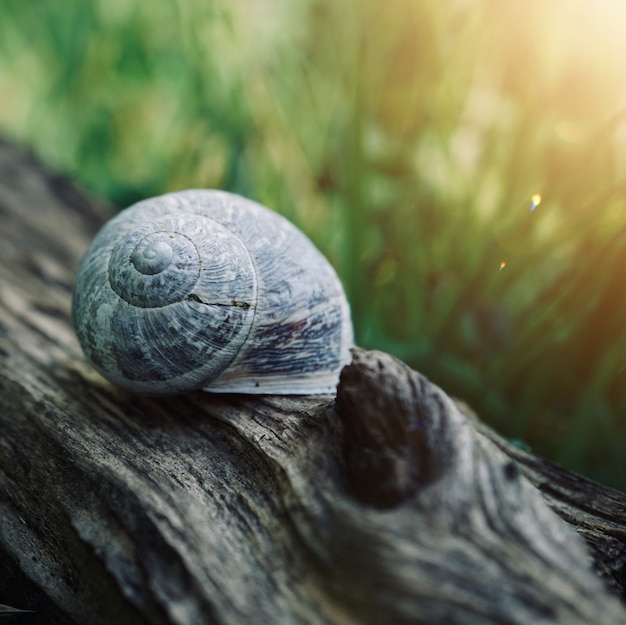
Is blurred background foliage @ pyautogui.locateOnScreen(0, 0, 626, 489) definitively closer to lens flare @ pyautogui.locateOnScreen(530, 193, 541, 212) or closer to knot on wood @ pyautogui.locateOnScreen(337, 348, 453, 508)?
lens flare @ pyautogui.locateOnScreen(530, 193, 541, 212)

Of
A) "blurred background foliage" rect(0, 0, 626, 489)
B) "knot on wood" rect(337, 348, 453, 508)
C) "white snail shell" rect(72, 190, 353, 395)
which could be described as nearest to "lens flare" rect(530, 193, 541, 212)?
"blurred background foliage" rect(0, 0, 626, 489)

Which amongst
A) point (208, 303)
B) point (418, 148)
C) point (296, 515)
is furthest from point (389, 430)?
point (418, 148)

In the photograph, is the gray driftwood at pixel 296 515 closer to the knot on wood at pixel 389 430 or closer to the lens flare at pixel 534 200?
the knot on wood at pixel 389 430

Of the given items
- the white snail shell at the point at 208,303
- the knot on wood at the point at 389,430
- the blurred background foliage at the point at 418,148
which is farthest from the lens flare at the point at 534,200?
the knot on wood at the point at 389,430

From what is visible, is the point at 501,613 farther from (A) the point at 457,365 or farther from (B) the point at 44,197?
(B) the point at 44,197

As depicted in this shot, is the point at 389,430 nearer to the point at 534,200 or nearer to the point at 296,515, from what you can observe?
the point at 296,515

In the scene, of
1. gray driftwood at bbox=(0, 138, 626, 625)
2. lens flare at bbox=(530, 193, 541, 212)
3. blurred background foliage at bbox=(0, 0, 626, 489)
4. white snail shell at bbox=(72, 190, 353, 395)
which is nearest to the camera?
gray driftwood at bbox=(0, 138, 626, 625)

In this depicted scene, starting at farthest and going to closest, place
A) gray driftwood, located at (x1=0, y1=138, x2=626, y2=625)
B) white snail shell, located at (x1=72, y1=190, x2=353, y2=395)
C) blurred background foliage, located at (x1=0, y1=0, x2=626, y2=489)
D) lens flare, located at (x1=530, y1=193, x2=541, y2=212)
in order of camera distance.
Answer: lens flare, located at (x1=530, y1=193, x2=541, y2=212) → blurred background foliage, located at (x1=0, y1=0, x2=626, y2=489) → white snail shell, located at (x1=72, y1=190, x2=353, y2=395) → gray driftwood, located at (x1=0, y1=138, x2=626, y2=625)
